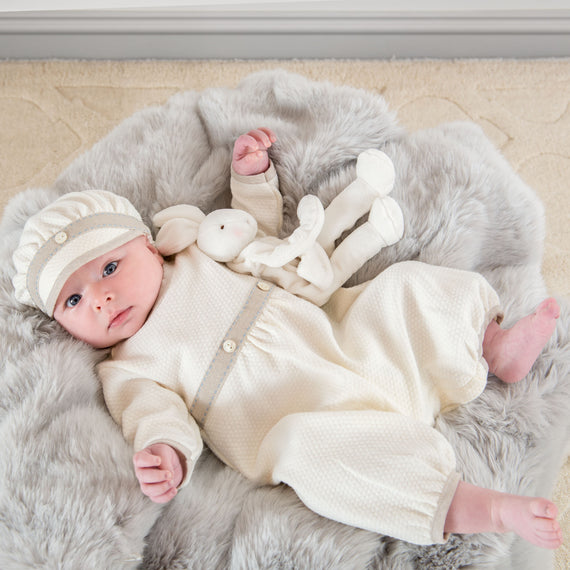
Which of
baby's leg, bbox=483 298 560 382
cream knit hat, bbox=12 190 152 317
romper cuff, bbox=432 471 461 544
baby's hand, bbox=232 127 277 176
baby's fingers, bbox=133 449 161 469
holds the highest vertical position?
baby's hand, bbox=232 127 277 176

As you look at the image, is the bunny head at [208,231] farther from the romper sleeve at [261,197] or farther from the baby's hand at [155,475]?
the baby's hand at [155,475]

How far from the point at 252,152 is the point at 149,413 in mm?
457

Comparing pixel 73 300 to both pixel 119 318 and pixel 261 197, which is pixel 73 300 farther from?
pixel 261 197

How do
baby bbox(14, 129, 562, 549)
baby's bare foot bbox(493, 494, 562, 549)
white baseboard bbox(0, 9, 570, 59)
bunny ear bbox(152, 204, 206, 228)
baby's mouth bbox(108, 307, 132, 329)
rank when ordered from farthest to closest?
1. white baseboard bbox(0, 9, 570, 59)
2. bunny ear bbox(152, 204, 206, 228)
3. baby's mouth bbox(108, 307, 132, 329)
4. baby bbox(14, 129, 562, 549)
5. baby's bare foot bbox(493, 494, 562, 549)

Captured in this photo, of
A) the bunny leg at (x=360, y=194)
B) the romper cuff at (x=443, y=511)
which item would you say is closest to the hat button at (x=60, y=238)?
the bunny leg at (x=360, y=194)

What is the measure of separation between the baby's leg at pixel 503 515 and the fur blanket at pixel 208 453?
0.05 meters

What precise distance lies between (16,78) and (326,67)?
812 mm

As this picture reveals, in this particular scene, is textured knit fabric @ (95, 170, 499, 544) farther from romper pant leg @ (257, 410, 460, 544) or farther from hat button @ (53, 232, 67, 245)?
hat button @ (53, 232, 67, 245)

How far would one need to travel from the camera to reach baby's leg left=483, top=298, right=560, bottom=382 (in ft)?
2.87

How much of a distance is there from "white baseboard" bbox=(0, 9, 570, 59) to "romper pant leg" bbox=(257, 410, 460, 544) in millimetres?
1064

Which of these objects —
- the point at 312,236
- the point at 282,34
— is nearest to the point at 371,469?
the point at 312,236

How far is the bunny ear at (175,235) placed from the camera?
3.34ft

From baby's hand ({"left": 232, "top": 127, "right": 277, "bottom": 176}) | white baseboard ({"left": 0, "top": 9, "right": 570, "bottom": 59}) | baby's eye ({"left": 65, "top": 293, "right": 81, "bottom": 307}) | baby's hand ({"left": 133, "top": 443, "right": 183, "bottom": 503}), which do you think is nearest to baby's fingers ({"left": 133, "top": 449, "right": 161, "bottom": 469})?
baby's hand ({"left": 133, "top": 443, "right": 183, "bottom": 503})

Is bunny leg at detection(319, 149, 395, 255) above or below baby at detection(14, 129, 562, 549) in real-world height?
above
